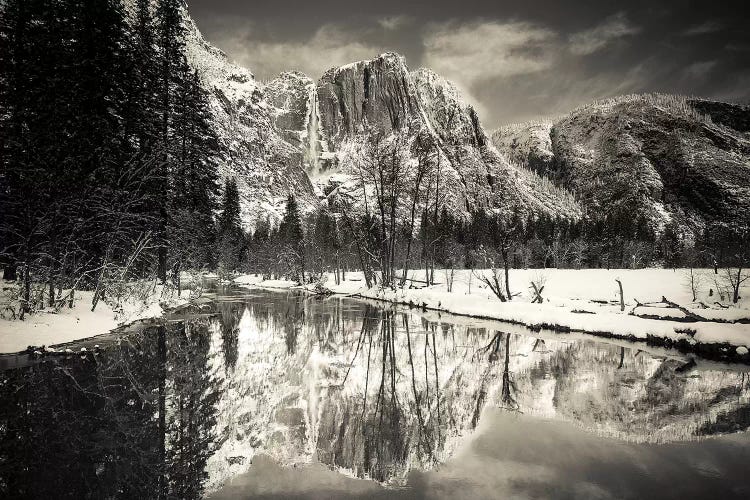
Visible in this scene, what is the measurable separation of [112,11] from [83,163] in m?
10.5

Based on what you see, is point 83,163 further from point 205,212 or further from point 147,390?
point 205,212

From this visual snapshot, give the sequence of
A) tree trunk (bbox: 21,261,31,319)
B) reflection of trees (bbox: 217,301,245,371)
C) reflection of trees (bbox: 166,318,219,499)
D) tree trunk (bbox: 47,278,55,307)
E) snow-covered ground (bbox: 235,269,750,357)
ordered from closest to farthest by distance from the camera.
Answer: reflection of trees (bbox: 166,318,219,499), reflection of trees (bbox: 217,301,245,371), tree trunk (bbox: 21,261,31,319), tree trunk (bbox: 47,278,55,307), snow-covered ground (bbox: 235,269,750,357)

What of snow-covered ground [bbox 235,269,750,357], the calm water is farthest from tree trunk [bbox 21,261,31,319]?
snow-covered ground [bbox 235,269,750,357]

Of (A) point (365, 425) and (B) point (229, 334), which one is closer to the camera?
(A) point (365, 425)

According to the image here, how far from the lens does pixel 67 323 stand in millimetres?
13922

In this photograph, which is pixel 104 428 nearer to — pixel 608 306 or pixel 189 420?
pixel 189 420

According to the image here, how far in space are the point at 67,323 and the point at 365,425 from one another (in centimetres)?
1276

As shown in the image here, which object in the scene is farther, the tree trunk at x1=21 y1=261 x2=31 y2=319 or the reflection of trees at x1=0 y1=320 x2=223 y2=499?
the tree trunk at x1=21 y1=261 x2=31 y2=319

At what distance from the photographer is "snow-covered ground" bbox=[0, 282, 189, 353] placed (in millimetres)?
11516

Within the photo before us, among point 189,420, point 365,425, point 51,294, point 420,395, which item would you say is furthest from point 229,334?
point 365,425

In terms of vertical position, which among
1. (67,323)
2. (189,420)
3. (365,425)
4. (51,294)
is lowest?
(365,425)

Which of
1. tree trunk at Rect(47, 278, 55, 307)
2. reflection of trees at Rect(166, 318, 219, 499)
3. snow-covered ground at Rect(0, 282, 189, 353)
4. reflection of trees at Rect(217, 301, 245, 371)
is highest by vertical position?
tree trunk at Rect(47, 278, 55, 307)

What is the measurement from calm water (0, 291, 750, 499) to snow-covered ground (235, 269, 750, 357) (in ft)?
10.4

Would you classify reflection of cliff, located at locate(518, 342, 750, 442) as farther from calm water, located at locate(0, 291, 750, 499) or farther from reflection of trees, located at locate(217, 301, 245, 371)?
reflection of trees, located at locate(217, 301, 245, 371)
